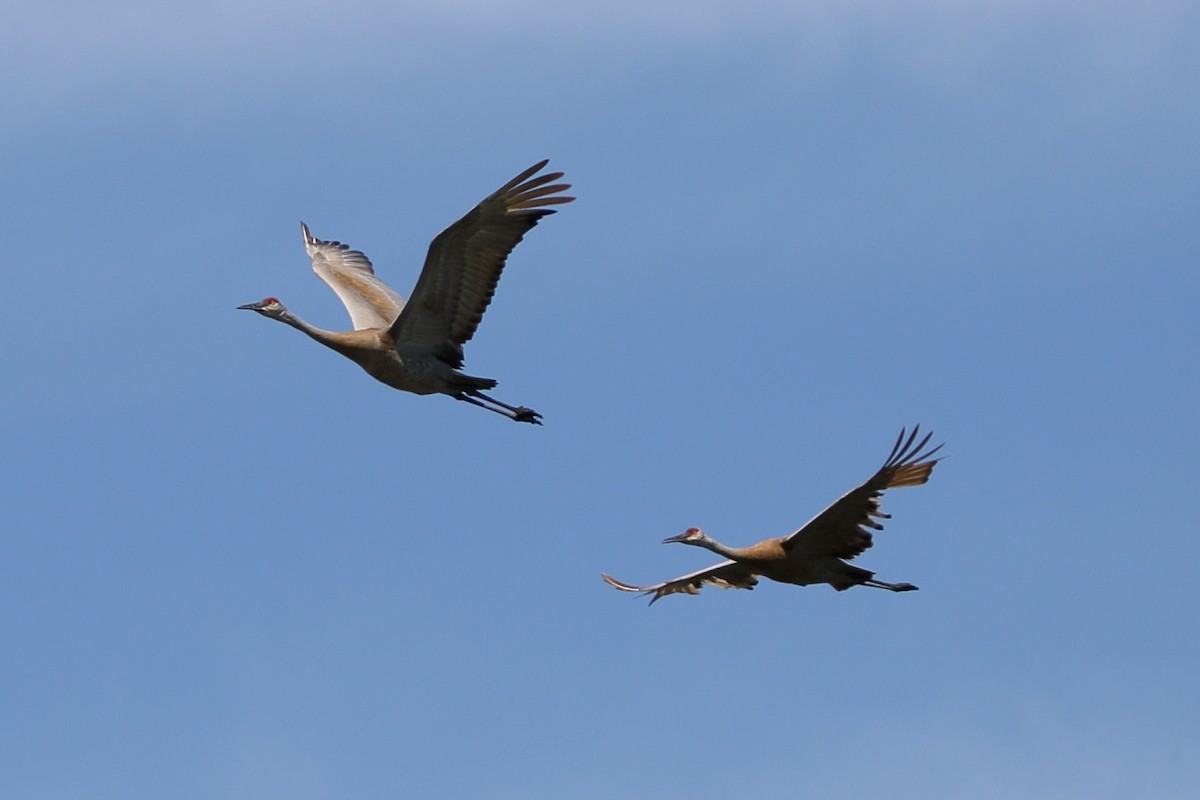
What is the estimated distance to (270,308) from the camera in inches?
807

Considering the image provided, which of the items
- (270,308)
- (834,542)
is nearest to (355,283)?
(270,308)

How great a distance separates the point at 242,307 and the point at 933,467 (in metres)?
7.50

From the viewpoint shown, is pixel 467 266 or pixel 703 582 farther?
pixel 703 582

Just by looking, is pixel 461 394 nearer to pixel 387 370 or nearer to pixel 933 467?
pixel 387 370

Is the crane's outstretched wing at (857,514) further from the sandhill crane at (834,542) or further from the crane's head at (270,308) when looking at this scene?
the crane's head at (270,308)

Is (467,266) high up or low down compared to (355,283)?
down

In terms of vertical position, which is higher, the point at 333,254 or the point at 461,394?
the point at 333,254

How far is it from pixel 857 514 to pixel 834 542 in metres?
0.54

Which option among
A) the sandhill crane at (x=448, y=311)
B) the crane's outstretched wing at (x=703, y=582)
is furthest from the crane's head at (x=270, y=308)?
the crane's outstretched wing at (x=703, y=582)

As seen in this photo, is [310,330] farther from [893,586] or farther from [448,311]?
[893,586]

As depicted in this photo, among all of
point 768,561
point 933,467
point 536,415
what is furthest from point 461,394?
point 933,467

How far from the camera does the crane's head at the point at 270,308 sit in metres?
20.4

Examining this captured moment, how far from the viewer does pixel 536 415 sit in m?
20.5

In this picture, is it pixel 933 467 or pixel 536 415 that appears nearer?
pixel 933 467
